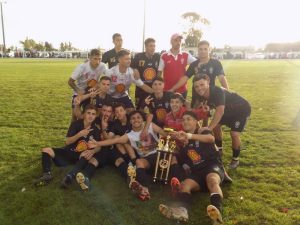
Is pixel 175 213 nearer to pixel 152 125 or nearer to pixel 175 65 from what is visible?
pixel 152 125

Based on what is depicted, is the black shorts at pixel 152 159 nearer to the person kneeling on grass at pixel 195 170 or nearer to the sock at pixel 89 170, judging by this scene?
the person kneeling on grass at pixel 195 170

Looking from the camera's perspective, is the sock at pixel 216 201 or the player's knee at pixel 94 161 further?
the player's knee at pixel 94 161

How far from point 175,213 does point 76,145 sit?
237cm

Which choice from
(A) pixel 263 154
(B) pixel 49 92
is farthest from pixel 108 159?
(B) pixel 49 92

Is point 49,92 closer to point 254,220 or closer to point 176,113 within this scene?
point 176,113

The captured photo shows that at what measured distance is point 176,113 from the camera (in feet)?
20.9

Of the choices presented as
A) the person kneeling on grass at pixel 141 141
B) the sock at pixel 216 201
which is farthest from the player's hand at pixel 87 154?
the sock at pixel 216 201

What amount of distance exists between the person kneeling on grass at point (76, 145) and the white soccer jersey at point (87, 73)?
4.55ft

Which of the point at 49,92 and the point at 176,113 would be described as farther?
the point at 49,92

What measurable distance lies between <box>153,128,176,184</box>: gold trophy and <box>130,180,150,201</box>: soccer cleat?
0.36 metres

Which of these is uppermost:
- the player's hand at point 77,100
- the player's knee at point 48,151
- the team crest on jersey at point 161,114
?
the player's hand at point 77,100

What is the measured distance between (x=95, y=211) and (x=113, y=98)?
3101mm

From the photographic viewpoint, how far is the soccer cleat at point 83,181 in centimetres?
525

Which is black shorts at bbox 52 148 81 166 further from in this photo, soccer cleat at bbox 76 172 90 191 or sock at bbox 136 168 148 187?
sock at bbox 136 168 148 187
